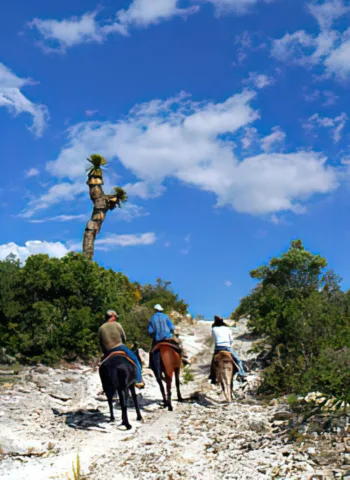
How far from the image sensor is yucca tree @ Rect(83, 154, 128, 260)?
3061cm

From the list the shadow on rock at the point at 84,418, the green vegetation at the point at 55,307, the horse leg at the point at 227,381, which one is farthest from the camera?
the green vegetation at the point at 55,307

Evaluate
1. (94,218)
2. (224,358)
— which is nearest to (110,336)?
(224,358)

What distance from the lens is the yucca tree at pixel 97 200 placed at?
30.6 metres

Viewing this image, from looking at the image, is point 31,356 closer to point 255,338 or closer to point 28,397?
point 28,397

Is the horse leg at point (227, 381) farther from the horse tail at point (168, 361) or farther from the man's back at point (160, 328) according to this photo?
the man's back at point (160, 328)

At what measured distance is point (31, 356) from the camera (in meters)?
18.0

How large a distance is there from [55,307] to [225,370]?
8634 millimetres

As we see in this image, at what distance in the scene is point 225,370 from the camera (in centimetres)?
1220

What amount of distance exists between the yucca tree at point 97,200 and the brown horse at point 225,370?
18.9 metres

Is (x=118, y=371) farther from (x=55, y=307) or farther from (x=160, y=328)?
(x=55, y=307)

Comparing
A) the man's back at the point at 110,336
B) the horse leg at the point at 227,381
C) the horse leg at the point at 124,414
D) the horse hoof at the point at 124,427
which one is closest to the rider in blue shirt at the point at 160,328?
the man's back at the point at 110,336

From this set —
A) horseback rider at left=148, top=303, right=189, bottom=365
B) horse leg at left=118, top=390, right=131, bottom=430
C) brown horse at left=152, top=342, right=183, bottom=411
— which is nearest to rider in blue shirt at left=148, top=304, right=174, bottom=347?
horseback rider at left=148, top=303, right=189, bottom=365

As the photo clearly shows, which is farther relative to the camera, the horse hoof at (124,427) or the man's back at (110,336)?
the man's back at (110,336)

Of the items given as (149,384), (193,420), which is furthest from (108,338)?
(149,384)
